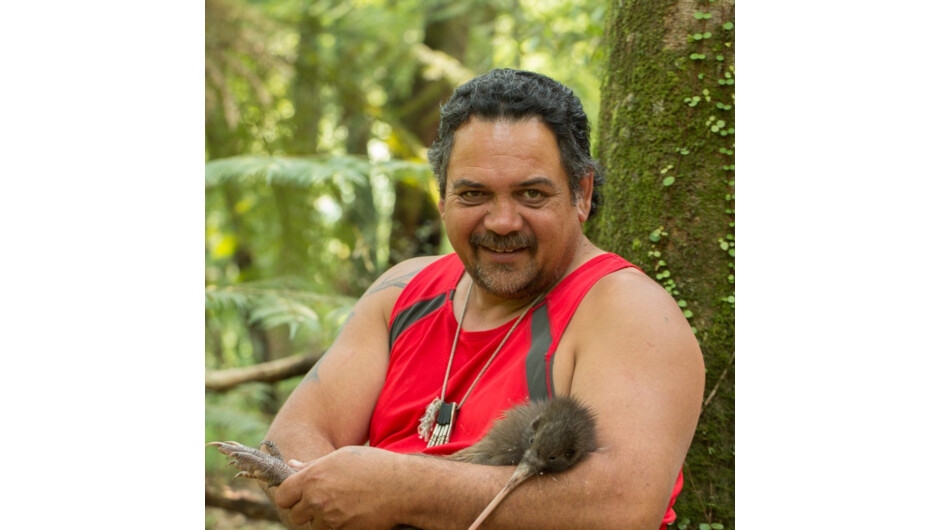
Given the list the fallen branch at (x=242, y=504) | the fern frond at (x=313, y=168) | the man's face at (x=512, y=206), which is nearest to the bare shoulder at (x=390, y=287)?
the man's face at (x=512, y=206)

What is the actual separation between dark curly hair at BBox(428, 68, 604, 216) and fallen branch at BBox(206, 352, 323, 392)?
2758 millimetres

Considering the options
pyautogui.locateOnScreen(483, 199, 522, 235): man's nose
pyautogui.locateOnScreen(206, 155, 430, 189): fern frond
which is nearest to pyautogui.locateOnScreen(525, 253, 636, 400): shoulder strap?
pyautogui.locateOnScreen(483, 199, 522, 235): man's nose

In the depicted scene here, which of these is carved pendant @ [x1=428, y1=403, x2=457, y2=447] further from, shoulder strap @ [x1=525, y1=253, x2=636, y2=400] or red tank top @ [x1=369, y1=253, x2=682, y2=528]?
shoulder strap @ [x1=525, y1=253, x2=636, y2=400]

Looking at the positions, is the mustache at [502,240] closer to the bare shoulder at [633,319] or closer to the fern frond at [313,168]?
the bare shoulder at [633,319]

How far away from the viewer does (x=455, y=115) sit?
2453 mm

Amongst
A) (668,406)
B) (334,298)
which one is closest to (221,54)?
(334,298)

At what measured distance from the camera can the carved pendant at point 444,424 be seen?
2.32 meters

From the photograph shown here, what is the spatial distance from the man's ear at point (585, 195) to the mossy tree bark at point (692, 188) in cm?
48

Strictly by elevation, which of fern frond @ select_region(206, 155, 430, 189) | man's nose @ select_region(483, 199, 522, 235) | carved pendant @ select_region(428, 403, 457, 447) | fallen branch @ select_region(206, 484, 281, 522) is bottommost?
fallen branch @ select_region(206, 484, 281, 522)

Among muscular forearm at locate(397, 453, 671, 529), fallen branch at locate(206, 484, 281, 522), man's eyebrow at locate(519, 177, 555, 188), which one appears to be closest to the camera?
muscular forearm at locate(397, 453, 671, 529)

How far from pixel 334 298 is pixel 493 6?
442cm

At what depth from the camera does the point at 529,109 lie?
2344 millimetres

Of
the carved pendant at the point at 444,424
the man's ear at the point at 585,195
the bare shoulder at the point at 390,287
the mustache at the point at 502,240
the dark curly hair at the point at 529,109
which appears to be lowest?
the carved pendant at the point at 444,424

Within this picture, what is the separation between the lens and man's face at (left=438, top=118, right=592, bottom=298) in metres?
2.32
